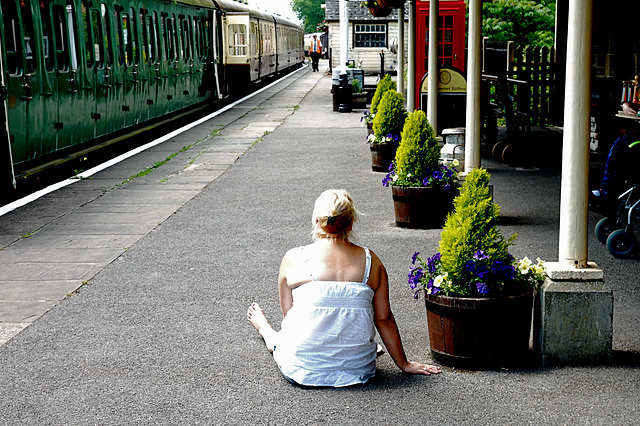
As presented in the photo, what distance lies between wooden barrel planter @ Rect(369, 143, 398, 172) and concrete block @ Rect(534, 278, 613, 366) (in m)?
7.75

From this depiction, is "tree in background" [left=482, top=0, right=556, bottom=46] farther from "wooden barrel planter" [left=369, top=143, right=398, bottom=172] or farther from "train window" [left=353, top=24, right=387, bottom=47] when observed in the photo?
"train window" [left=353, top=24, right=387, bottom=47]

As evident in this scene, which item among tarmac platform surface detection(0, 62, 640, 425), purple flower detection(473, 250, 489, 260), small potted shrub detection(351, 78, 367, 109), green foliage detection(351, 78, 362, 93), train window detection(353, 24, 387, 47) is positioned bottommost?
tarmac platform surface detection(0, 62, 640, 425)

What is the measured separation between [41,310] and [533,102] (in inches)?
517

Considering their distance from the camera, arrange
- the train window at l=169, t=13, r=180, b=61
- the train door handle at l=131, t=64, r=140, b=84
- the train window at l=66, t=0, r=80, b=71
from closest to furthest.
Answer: the train window at l=66, t=0, r=80, b=71 < the train door handle at l=131, t=64, r=140, b=84 < the train window at l=169, t=13, r=180, b=61

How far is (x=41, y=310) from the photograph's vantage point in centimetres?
606

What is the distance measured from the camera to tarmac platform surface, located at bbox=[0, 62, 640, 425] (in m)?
4.26

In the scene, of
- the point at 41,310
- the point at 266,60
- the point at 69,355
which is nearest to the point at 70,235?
the point at 41,310

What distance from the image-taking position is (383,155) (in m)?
12.4

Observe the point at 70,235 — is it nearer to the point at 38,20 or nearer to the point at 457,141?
the point at 38,20

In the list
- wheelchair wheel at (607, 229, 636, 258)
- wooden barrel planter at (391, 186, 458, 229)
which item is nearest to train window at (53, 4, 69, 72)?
wooden barrel planter at (391, 186, 458, 229)

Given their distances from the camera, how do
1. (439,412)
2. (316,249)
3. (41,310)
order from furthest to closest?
(41,310) → (316,249) → (439,412)

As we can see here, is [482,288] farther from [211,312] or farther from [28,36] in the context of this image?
[28,36]

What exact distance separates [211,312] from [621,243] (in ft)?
11.5

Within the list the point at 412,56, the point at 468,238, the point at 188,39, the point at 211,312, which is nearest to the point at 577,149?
the point at 468,238
